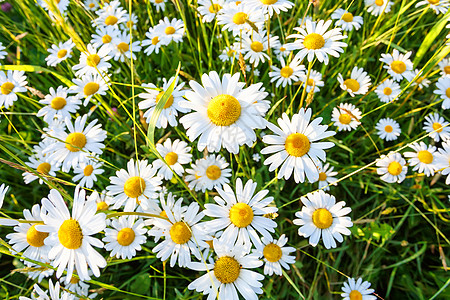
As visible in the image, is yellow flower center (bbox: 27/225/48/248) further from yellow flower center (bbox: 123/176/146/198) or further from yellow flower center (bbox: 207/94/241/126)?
yellow flower center (bbox: 207/94/241/126)

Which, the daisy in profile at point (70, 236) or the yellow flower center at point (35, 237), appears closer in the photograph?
the daisy in profile at point (70, 236)

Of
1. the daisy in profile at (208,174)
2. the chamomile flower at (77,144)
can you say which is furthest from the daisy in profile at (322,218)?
the chamomile flower at (77,144)

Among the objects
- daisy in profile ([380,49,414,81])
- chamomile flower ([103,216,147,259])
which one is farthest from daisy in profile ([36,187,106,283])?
daisy in profile ([380,49,414,81])

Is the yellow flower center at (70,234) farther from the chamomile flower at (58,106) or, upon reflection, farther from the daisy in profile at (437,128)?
the daisy in profile at (437,128)

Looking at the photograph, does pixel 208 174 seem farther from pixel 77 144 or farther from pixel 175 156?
pixel 77 144

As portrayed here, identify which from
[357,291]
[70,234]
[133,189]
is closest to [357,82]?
[357,291]

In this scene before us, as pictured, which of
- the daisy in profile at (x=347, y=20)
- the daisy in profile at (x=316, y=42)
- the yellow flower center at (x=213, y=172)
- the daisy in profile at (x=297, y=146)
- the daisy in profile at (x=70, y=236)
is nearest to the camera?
the daisy in profile at (x=70, y=236)
